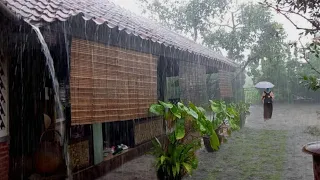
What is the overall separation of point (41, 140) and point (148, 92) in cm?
229

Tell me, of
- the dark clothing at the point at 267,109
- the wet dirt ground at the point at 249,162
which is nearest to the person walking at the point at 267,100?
the dark clothing at the point at 267,109

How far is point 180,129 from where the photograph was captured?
5.82 m

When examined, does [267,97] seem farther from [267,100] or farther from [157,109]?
[157,109]

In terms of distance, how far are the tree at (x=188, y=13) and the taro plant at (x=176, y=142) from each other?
773 inches

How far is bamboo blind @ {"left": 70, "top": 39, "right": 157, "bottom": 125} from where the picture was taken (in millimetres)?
4750

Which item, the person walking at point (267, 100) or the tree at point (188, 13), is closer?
the person walking at point (267, 100)

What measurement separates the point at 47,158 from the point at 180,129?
2464 mm

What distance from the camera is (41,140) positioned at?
19.4 ft

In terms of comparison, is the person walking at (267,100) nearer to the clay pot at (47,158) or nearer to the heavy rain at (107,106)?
the heavy rain at (107,106)

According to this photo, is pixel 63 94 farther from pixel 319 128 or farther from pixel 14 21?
pixel 319 128

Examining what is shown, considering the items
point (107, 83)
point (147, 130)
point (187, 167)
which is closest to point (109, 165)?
point (187, 167)

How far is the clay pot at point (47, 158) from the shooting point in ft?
18.8

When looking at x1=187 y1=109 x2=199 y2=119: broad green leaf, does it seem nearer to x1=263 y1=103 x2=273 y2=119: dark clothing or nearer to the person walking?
the person walking

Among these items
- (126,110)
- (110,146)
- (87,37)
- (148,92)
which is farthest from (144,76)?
(110,146)
